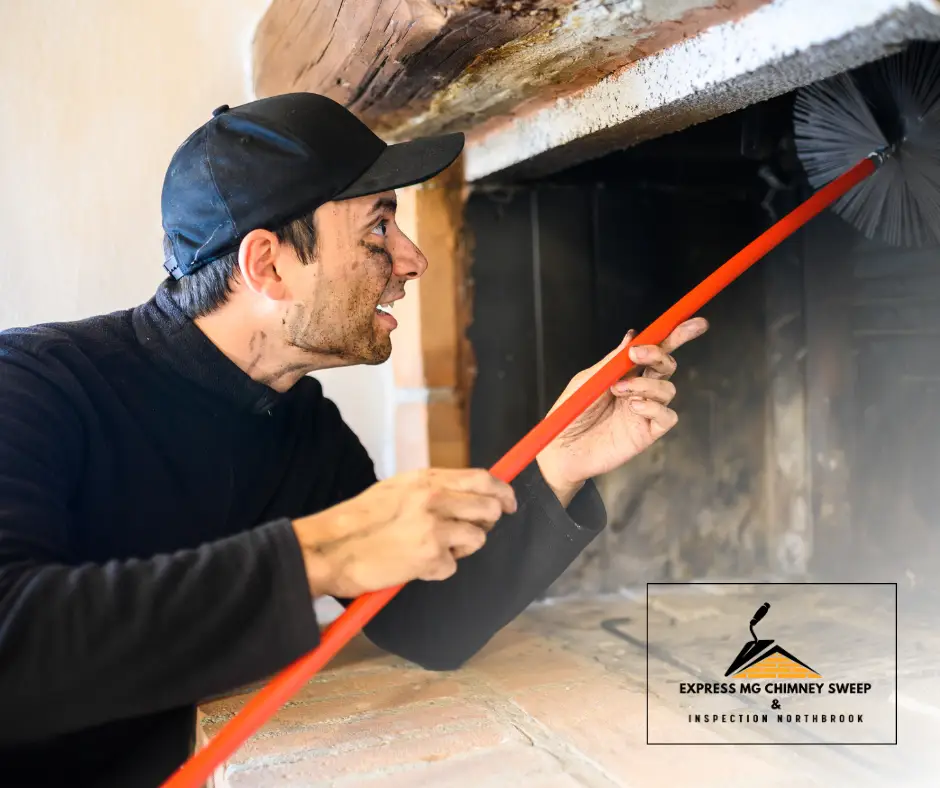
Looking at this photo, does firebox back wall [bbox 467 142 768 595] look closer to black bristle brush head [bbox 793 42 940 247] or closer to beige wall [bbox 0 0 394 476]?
black bristle brush head [bbox 793 42 940 247]

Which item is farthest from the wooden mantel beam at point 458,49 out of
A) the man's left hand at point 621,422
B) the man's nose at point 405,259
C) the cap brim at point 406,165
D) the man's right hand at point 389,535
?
the man's right hand at point 389,535

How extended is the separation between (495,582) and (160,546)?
375 mm

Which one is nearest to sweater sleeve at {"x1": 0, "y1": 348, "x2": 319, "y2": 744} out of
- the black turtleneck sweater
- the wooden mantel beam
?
the black turtleneck sweater

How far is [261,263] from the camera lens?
0.92m

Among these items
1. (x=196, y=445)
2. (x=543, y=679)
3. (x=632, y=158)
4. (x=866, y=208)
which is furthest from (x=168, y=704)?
(x=632, y=158)

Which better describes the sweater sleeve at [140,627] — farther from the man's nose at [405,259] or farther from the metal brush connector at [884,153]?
the metal brush connector at [884,153]

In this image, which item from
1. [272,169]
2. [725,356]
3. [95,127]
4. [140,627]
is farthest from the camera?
[725,356]

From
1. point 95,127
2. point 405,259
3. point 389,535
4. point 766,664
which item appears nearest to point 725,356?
point 766,664

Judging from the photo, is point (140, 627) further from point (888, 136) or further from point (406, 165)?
point (888, 136)

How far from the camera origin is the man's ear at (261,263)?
2.96ft

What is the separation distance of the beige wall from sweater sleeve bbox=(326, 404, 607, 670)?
62cm

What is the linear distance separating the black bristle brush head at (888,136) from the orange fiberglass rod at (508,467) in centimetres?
4

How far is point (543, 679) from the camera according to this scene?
3.46ft

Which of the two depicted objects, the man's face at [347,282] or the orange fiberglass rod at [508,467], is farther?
the man's face at [347,282]
